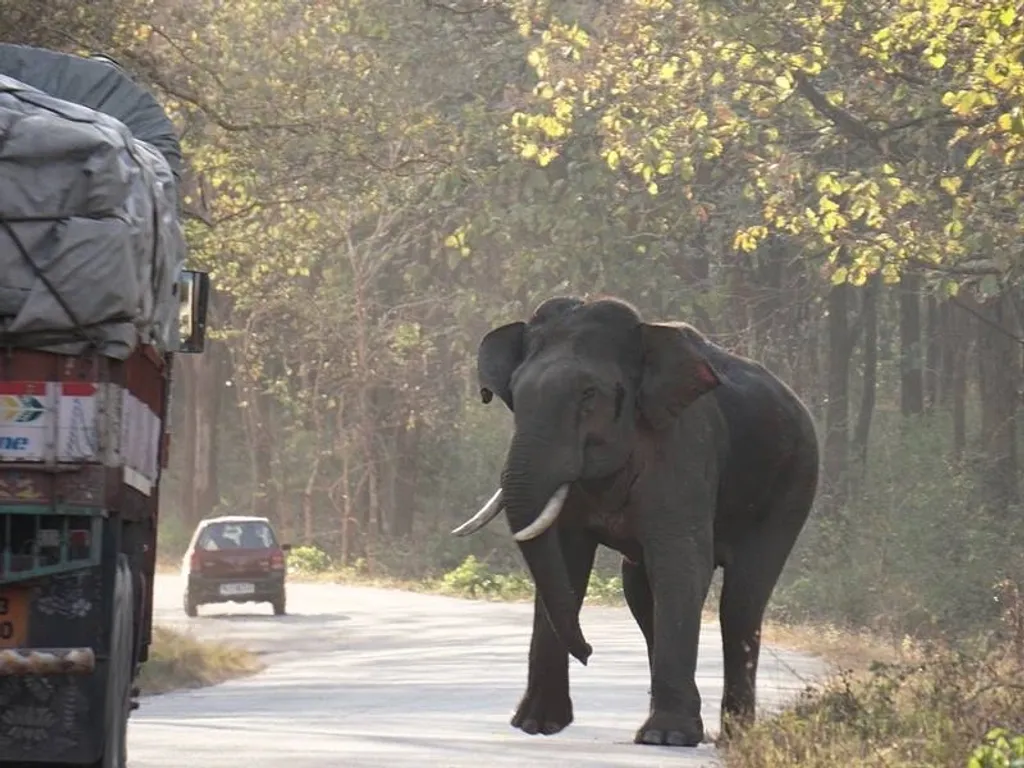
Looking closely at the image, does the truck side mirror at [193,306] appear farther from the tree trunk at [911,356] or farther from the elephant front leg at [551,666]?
the tree trunk at [911,356]

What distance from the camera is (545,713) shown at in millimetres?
16703

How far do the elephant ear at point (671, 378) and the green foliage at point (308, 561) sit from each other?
47.4 metres

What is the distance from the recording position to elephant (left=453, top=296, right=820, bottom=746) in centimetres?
1572

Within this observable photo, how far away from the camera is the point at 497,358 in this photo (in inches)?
660

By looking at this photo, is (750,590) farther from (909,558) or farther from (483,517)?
(909,558)

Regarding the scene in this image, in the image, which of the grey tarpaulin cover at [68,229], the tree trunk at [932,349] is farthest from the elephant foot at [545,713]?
the tree trunk at [932,349]

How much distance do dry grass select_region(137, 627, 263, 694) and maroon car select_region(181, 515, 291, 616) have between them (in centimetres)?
1296

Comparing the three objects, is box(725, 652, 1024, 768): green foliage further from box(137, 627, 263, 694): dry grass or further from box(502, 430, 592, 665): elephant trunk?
box(137, 627, 263, 694): dry grass

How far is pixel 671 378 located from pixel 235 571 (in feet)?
93.5

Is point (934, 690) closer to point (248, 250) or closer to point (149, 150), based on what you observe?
point (149, 150)

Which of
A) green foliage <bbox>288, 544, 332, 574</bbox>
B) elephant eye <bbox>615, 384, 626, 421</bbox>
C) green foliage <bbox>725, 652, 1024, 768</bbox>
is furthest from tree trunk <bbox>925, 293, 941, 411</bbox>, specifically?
green foliage <bbox>725, 652, 1024, 768</bbox>

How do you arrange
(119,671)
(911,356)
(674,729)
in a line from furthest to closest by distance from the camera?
Answer: (911,356), (674,729), (119,671)

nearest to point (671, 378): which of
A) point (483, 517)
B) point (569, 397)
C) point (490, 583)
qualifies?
point (569, 397)

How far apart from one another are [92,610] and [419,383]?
5169 centimetres
